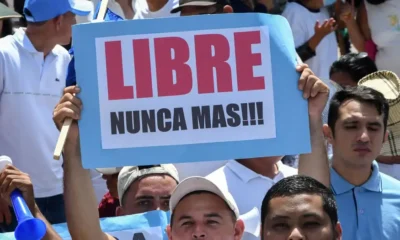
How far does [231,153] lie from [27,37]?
271cm

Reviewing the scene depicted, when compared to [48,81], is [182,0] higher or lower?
higher

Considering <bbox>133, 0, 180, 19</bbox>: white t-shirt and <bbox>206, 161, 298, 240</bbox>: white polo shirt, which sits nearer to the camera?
<bbox>206, 161, 298, 240</bbox>: white polo shirt

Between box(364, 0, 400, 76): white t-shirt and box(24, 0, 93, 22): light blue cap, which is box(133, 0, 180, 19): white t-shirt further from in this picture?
box(364, 0, 400, 76): white t-shirt

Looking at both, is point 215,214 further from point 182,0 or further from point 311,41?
point 311,41

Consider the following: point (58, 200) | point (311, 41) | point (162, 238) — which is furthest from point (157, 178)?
point (311, 41)

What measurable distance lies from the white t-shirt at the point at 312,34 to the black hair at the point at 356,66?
56 centimetres

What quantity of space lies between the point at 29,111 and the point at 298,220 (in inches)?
122

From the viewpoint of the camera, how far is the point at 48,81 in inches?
273

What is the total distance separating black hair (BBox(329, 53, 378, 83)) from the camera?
8.09 m

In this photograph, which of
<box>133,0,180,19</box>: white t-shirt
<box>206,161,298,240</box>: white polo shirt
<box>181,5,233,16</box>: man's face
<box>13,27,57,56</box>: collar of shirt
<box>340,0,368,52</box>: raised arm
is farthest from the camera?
<box>340,0,368,52</box>: raised arm

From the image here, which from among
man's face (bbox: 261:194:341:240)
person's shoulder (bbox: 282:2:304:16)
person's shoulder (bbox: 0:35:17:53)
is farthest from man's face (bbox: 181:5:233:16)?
man's face (bbox: 261:194:341:240)

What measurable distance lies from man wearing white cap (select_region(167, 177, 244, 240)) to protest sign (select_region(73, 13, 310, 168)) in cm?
25

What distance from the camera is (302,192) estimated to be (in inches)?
165

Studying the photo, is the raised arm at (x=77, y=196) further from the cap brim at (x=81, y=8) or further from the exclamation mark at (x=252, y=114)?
the cap brim at (x=81, y=8)
